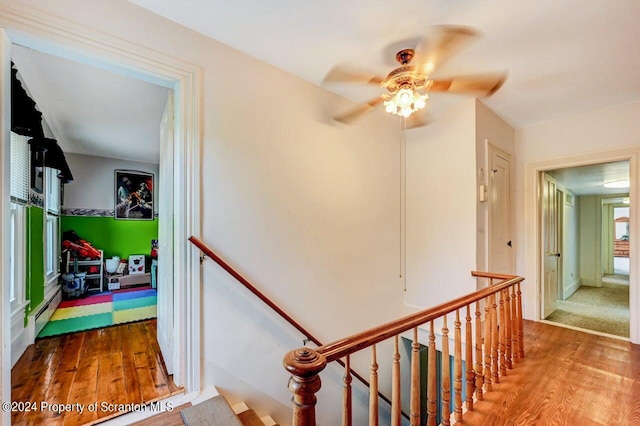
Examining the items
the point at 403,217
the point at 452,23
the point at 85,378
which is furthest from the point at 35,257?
the point at 452,23

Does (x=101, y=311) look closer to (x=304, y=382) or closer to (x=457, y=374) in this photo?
(x=304, y=382)

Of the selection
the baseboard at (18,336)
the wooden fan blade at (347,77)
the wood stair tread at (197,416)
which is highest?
the wooden fan blade at (347,77)

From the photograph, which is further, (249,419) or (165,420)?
(249,419)

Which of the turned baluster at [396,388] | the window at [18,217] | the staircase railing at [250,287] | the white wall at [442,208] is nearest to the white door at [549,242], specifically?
the white wall at [442,208]

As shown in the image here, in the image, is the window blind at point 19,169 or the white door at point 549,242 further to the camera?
the white door at point 549,242

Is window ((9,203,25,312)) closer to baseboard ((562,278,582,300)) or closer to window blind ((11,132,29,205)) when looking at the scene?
window blind ((11,132,29,205))

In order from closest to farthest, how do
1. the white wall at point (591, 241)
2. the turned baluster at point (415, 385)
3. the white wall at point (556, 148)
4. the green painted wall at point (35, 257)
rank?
the turned baluster at point (415, 385), the green painted wall at point (35, 257), the white wall at point (556, 148), the white wall at point (591, 241)

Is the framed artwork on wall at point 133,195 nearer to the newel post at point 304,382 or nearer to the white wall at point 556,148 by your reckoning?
the newel post at point 304,382

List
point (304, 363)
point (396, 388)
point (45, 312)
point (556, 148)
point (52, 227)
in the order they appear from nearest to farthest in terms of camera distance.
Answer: point (304, 363)
point (396, 388)
point (45, 312)
point (556, 148)
point (52, 227)

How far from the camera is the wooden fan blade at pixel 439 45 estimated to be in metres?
1.86

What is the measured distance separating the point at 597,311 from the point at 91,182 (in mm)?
8956

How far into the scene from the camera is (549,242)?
12.4ft

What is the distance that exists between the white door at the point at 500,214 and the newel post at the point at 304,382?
2741 millimetres

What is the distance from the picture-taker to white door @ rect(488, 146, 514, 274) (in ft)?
10.3
